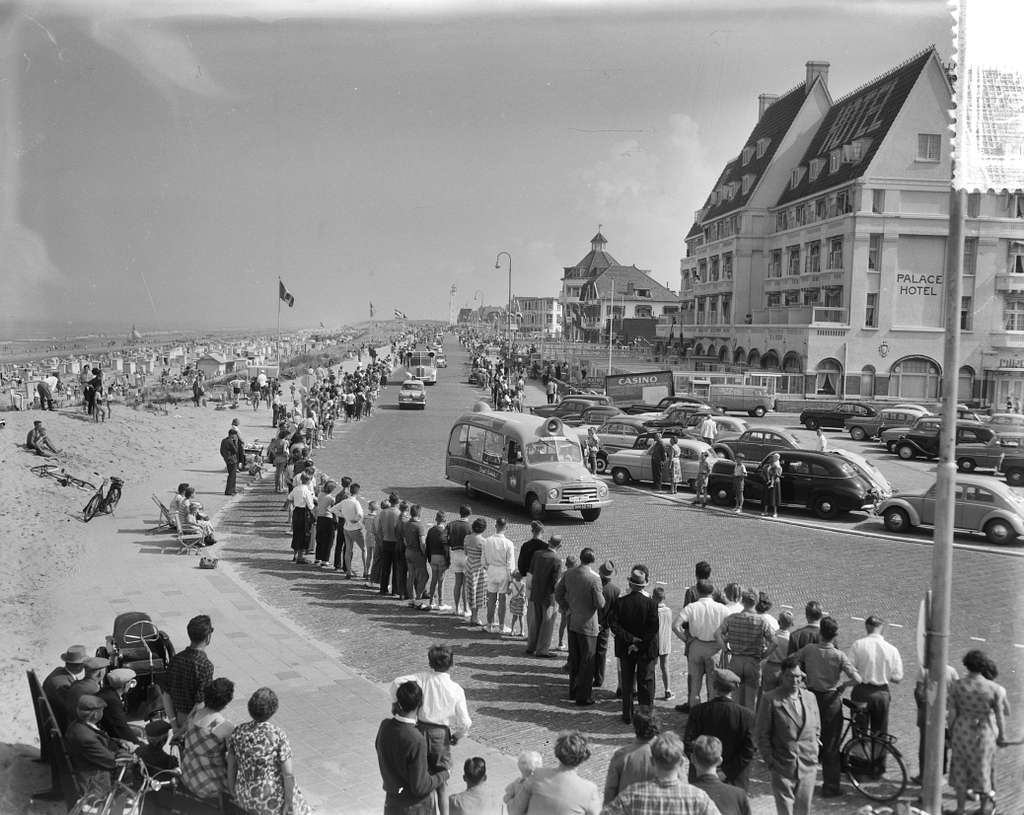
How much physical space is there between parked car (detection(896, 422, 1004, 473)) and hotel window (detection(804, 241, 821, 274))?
23179 millimetres

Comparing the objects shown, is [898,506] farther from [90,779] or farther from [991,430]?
[90,779]

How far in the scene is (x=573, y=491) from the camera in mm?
17859

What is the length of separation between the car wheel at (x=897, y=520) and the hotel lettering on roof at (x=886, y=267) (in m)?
22.2

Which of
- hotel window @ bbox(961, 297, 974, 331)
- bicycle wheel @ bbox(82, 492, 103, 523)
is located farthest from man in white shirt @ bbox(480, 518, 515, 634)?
hotel window @ bbox(961, 297, 974, 331)

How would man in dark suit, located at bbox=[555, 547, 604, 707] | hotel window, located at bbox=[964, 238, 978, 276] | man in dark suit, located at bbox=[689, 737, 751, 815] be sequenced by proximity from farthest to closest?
hotel window, located at bbox=[964, 238, 978, 276]
man in dark suit, located at bbox=[555, 547, 604, 707]
man in dark suit, located at bbox=[689, 737, 751, 815]

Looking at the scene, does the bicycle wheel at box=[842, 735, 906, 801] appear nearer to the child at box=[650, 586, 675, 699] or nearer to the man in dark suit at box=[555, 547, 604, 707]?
the child at box=[650, 586, 675, 699]

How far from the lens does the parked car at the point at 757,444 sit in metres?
23.4

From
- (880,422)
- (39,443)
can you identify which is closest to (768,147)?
(880,422)

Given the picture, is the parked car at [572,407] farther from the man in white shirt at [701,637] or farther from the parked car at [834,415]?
the man in white shirt at [701,637]

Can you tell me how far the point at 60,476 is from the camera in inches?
721

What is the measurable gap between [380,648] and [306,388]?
104 ft

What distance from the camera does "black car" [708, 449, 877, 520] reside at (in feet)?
63.8

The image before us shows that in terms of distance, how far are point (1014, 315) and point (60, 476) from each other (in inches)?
1681

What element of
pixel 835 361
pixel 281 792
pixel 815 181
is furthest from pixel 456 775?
pixel 815 181
